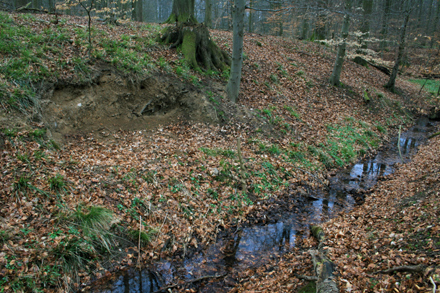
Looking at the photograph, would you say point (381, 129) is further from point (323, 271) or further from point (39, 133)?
point (39, 133)

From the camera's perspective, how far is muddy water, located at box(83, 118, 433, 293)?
4.86m

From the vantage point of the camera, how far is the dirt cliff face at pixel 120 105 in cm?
773

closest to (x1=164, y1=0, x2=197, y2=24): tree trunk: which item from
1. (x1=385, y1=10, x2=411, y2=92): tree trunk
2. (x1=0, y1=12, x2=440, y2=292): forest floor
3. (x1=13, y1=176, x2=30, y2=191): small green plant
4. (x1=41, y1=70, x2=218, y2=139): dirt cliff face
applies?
(x1=0, y1=12, x2=440, y2=292): forest floor

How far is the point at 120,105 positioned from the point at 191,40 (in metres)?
4.59

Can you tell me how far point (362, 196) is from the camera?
8070 mm

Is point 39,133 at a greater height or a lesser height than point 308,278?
greater

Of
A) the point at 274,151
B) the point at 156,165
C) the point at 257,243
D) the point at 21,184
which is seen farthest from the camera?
the point at 274,151

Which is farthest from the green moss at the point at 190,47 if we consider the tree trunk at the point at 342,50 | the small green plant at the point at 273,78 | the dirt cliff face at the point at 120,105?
the tree trunk at the point at 342,50

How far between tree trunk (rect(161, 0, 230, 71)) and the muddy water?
6997mm

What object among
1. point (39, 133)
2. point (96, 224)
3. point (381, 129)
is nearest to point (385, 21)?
point (381, 129)

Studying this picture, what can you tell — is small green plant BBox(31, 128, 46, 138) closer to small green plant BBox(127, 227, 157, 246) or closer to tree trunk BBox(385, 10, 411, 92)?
small green plant BBox(127, 227, 157, 246)

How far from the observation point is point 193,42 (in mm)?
11539

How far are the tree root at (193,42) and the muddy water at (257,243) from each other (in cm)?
699

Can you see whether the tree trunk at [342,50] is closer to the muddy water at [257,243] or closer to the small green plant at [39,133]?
the muddy water at [257,243]
